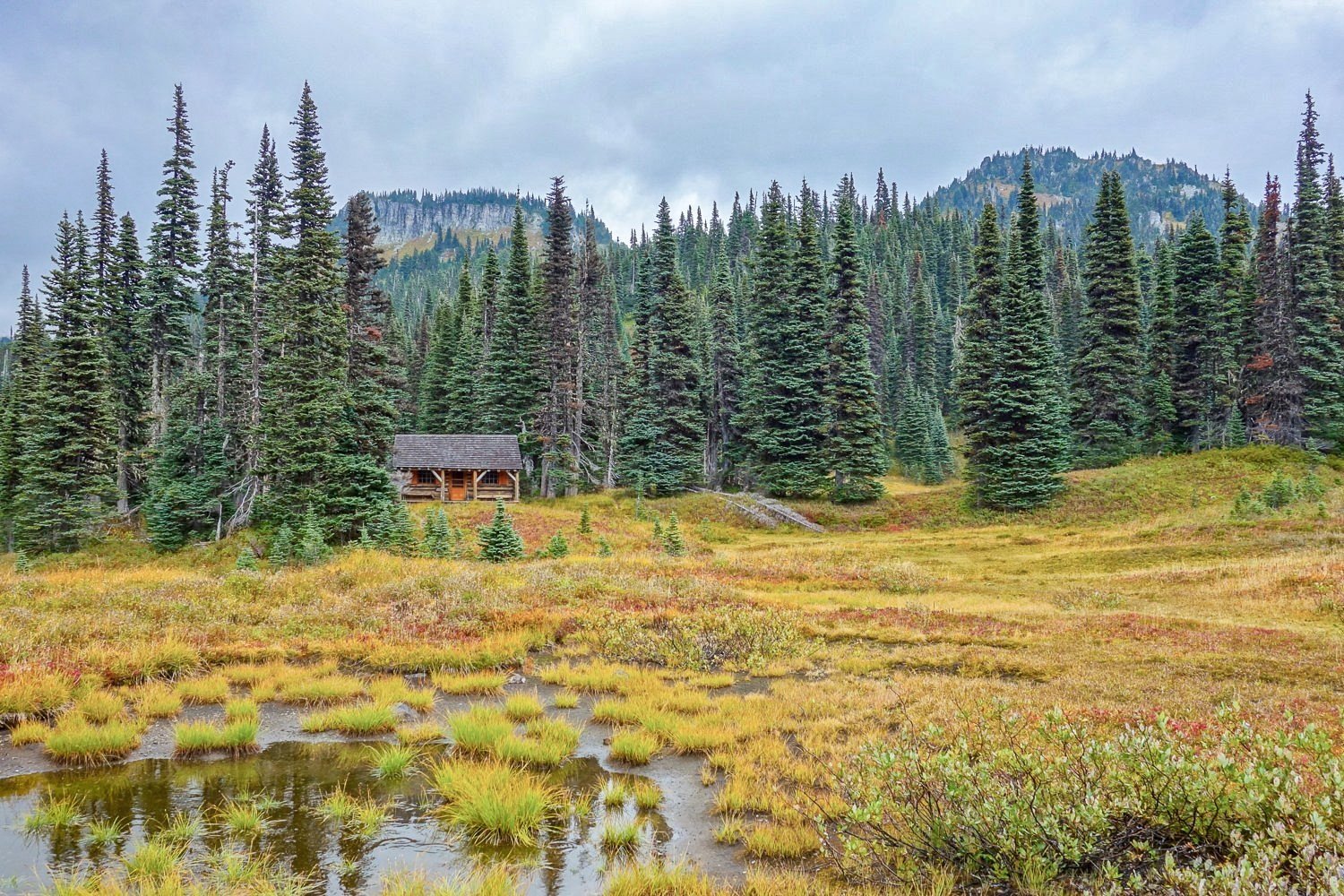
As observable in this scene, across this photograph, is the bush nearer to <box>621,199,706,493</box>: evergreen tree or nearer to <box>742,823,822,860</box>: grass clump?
<box>742,823,822,860</box>: grass clump

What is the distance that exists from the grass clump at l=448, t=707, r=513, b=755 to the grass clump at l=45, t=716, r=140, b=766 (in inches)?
149

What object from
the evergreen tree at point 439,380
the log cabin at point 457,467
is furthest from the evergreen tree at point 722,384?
the evergreen tree at point 439,380

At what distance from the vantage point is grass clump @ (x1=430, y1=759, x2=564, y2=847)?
6.39 meters

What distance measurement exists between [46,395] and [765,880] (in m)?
46.1

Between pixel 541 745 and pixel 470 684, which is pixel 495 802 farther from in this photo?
pixel 470 684

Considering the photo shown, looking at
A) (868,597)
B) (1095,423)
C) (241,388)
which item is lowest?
(868,597)

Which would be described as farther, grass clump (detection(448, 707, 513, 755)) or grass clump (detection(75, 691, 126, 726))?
grass clump (detection(75, 691, 126, 726))

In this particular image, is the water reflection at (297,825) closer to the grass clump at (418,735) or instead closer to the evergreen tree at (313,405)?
the grass clump at (418,735)

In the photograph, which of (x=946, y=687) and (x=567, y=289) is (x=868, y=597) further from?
(x=567, y=289)

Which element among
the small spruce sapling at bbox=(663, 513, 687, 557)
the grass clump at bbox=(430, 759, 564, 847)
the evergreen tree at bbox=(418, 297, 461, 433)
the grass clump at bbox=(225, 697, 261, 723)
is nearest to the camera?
the grass clump at bbox=(430, 759, 564, 847)

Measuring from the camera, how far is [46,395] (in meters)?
35.6

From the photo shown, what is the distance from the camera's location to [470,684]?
11.3 meters

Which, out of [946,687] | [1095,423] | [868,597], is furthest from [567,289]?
[946,687]

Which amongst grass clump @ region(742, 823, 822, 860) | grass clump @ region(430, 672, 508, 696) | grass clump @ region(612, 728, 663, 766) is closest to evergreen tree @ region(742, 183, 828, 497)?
grass clump @ region(430, 672, 508, 696)
